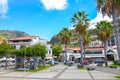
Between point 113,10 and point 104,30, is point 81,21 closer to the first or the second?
point 104,30

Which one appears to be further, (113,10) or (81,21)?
→ (81,21)

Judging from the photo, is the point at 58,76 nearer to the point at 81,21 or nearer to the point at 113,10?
the point at 113,10

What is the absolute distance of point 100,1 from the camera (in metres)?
39.1

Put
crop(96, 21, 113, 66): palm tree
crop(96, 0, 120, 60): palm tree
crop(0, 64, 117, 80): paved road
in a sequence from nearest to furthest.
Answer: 1. crop(0, 64, 117, 80): paved road
2. crop(96, 0, 120, 60): palm tree
3. crop(96, 21, 113, 66): palm tree

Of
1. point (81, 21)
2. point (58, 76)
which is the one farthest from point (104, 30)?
point (58, 76)

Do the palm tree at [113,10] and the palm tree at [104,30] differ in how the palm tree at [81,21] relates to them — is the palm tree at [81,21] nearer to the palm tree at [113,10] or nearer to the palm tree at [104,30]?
the palm tree at [104,30]

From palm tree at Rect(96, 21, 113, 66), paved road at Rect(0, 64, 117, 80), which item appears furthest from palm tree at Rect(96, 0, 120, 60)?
palm tree at Rect(96, 21, 113, 66)

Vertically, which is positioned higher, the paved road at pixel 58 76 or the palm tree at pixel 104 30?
the palm tree at pixel 104 30

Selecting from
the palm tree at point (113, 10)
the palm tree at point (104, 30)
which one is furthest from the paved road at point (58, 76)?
the palm tree at point (104, 30)

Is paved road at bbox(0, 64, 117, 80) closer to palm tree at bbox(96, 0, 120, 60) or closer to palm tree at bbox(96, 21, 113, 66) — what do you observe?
palm tree at bbox(96, 0, 120, 60)

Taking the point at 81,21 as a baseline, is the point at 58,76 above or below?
below

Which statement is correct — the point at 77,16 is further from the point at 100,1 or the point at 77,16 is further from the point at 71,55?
the point at 71,55

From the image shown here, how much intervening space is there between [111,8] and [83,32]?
2722 centimetres

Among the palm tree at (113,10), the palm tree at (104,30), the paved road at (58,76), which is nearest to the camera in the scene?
the paved road at (58,76)
